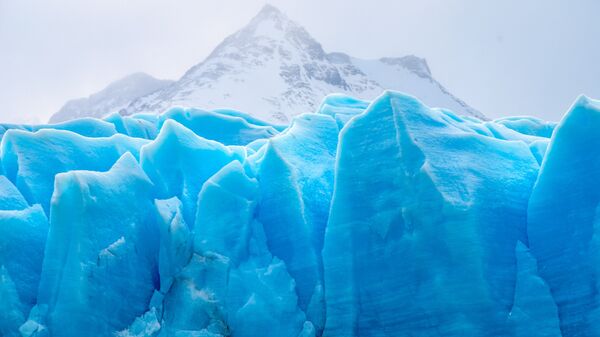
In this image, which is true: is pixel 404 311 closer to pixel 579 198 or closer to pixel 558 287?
pixel 558 287

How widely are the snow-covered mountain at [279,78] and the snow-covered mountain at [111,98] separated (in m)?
1.27

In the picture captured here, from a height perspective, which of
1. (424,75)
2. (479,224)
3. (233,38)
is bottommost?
(424,75)

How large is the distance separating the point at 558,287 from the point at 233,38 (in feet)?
468

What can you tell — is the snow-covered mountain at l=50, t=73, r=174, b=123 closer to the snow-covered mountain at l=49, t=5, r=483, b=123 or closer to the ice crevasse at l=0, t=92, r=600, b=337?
the snow-covered mountain at l=49, t=5, r=483, b=123

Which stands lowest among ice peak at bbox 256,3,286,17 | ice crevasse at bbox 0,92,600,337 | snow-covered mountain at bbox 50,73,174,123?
snow-covered mountain at bbox 50,73,174,123

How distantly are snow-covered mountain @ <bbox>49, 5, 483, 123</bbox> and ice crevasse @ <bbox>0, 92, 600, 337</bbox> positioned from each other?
305 feet

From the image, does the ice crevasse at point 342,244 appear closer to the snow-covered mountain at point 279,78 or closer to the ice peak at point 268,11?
the snow-covered mountain at point 279,78

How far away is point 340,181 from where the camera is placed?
7.78 m

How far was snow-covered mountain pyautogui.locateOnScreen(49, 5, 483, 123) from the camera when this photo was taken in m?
110

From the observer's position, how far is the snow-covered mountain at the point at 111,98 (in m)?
121

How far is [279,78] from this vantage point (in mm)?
125875

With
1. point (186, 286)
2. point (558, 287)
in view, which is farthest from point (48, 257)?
point (558, 287)

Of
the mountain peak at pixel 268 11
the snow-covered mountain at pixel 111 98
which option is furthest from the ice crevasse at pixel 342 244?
the mountain peak at pixel 268 11

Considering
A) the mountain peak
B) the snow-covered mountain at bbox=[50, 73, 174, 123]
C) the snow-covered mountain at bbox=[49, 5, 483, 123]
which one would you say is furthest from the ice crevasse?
the mountain peak
